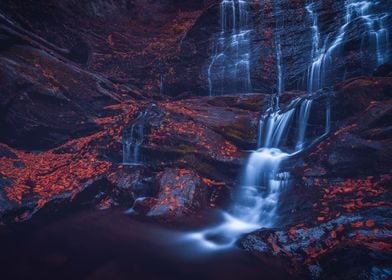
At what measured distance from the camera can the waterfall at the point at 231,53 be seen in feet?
40.1

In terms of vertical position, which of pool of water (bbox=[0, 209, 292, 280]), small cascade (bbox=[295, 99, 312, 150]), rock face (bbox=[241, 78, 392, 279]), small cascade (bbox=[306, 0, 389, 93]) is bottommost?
pool of water (bbox=[0, 209, 292, 280])

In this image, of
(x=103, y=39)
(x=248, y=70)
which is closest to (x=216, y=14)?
(x=248, y=70)

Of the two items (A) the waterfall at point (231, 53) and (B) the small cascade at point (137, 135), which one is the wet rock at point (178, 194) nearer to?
(B) the small cascade at point (137, 135)

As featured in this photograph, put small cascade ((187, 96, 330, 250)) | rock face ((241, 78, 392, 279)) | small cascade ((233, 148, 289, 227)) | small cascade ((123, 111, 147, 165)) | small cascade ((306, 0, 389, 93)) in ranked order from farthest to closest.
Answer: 1. small cascade ((306, 0, 389, 93))
2. small cascade ((123, 111, 147, 165))
3. small cascade ((233, 148, 289, 227))
4. small cascade ((187, 96, 330, 250))
5. rock face ((241, 78, 392, 279))

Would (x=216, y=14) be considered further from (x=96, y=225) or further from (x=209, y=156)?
(x=96, y=225)

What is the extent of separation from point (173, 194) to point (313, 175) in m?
3.36

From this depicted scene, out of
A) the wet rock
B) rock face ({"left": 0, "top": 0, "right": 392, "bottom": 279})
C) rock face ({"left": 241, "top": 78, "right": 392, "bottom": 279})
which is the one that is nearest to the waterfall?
rock face ({"left": 0, "top": 0, "right": 392, "bottom": 279})

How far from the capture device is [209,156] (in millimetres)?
7836

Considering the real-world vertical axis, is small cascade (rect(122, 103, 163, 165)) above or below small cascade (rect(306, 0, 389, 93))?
below

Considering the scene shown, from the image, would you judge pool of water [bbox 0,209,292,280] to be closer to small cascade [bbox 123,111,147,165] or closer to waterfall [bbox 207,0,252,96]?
small cascade [bbox 123,111,147,165]

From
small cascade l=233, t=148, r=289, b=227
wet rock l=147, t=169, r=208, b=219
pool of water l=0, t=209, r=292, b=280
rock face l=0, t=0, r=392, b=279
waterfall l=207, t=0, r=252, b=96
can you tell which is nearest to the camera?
pool of water l=0, t=209, r=292, b=280

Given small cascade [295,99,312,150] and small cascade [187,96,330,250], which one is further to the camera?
small cascade [295,99,312,150]

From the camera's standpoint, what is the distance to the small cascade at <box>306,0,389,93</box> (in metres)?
9.29

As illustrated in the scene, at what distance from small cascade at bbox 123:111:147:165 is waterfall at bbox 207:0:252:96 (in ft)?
16.0
